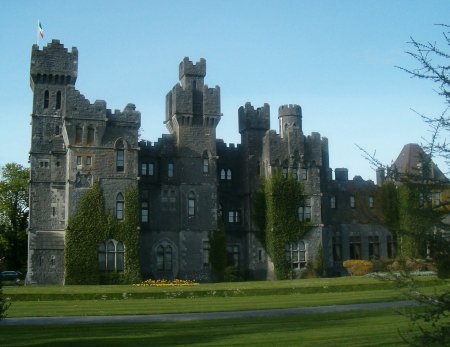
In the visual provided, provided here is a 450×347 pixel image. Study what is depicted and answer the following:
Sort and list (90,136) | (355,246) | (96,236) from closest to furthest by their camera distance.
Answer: (96,236), (90,136), (355,246)

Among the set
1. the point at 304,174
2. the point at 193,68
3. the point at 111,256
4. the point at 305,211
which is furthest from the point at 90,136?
the point at 305,211

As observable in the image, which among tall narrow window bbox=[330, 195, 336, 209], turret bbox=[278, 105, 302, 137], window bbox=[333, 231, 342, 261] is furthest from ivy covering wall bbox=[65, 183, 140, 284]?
window bbox=[333, 231, 342, 261]

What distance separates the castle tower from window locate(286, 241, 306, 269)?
17.4m

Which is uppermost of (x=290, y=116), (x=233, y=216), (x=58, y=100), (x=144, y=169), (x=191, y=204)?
(x=290, y=116)

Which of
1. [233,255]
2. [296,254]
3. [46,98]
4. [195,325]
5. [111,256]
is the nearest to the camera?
[195,325]

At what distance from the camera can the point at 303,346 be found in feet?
45.5

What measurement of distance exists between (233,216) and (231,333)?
115ft

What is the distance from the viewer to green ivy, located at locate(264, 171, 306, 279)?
48062 millimetres

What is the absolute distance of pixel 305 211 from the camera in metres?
49.8

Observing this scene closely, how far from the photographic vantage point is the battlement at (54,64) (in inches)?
1848

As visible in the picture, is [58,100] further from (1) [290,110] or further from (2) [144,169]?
(1) [290,110]

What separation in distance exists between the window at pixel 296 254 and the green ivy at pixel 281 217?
1.35 ft

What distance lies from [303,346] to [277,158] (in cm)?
3634

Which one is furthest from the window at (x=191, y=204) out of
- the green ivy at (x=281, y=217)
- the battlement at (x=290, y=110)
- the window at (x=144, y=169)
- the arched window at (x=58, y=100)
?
the battlement at (x=290, y=110)
